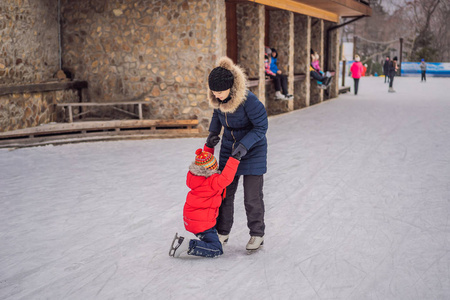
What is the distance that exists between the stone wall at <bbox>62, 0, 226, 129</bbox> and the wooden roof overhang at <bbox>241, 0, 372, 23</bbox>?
83.8 inches

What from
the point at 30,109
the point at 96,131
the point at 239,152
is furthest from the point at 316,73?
the point at 239,152

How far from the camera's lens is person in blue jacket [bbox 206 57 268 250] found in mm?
3779

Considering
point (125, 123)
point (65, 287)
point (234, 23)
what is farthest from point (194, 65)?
point (65, 287)

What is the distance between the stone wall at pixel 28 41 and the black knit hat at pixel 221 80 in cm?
639

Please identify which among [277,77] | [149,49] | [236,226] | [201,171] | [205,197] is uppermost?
[149,49]

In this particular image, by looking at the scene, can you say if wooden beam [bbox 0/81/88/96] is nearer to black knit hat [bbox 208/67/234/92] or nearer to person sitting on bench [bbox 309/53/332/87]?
black knit hat [bbox 208/67/234/92]

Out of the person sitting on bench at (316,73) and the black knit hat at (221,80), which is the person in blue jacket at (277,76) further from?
the black knit hat at (221,80)

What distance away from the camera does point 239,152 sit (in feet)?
12.2

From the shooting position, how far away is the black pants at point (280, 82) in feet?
46.4

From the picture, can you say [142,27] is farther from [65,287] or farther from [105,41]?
[65,287]

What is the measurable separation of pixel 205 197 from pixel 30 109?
6733 mm

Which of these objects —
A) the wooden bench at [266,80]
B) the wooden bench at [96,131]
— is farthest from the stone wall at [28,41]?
the wooden bench at [266,80]

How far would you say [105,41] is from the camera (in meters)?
10.6

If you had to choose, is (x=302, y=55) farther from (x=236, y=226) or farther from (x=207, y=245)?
(x=207, y=245)
